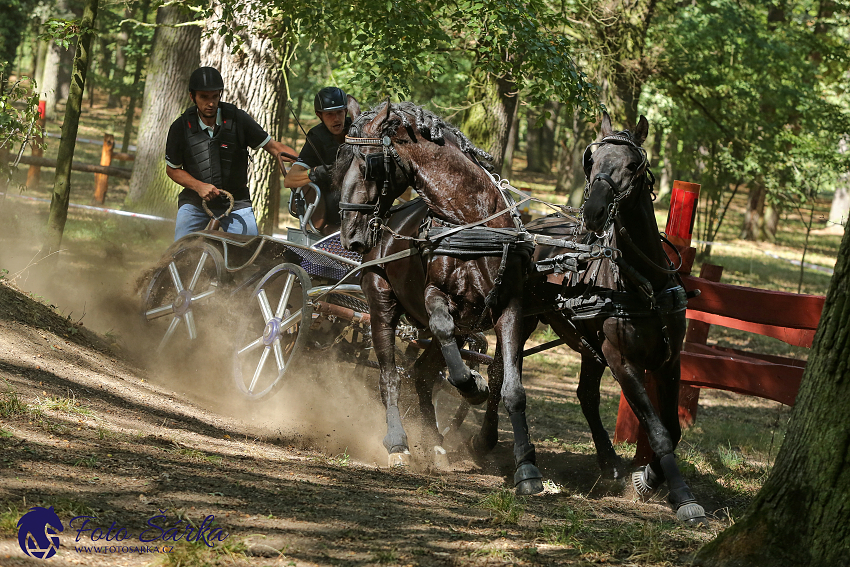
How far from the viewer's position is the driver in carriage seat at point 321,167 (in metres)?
7.07

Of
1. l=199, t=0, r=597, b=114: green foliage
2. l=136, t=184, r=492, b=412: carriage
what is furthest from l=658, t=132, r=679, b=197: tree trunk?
l=136, t=184, r=492, b=412: carriage

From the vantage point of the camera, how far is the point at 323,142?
7379mm

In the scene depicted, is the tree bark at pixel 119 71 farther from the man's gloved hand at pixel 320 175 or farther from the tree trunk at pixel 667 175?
the tree trunk at pixel 667 175

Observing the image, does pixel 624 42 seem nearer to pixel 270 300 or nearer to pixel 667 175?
pixel 270 300

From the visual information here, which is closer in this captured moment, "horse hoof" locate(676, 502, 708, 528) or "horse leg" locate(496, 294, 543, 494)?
"horse hoof" locate(676, 502, 708, 528)

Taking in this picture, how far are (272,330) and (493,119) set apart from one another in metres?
5.29

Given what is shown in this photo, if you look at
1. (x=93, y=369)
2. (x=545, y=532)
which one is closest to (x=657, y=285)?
(x=545, y=532)

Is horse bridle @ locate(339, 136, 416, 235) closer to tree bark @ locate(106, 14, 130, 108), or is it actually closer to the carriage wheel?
the carriage wheel

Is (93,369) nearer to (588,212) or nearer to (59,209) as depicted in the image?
(59,209)

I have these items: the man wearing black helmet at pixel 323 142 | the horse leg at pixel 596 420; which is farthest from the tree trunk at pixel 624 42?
the horse leg at pixel 596 420

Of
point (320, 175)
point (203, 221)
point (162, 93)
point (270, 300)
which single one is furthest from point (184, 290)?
point (162, 93)

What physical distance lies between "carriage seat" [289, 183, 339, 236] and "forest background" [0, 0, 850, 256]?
1157 mm

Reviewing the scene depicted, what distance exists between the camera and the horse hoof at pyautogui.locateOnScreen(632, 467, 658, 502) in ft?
16.2

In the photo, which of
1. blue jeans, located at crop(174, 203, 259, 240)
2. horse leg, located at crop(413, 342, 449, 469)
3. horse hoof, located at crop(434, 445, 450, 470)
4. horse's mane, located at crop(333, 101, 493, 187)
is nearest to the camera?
horse's mane, located at crop(333, 101, 493, 187)
